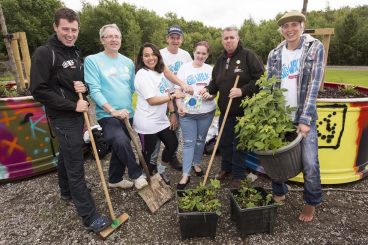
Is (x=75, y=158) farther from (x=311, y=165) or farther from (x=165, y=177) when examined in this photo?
(x=311, y=165)

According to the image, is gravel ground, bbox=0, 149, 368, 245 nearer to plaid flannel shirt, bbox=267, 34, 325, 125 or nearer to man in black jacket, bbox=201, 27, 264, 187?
man in black jacket, bbox=201, 27, 264, 187

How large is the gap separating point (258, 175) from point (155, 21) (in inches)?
1842

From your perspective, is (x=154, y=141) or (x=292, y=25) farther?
(x=154, y=141)

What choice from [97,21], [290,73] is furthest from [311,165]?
[97,21]

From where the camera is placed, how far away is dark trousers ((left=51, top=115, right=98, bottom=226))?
296cm

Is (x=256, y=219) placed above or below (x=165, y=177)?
above

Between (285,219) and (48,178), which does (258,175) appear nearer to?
(285,219)

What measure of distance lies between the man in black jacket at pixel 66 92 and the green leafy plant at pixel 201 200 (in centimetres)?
91

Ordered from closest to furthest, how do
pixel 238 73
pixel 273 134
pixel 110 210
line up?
1. pixel 273 134
2. pixel 110 210
3. pixel 238 73

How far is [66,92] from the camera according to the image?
2.99m

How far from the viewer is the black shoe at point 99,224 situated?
305 cm

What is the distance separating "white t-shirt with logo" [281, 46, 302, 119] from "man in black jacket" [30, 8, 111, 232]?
222 cm

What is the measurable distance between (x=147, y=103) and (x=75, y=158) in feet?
3.71

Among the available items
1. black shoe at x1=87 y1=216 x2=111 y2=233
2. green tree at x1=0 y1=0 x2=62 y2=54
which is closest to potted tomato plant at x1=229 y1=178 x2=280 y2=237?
black shoe at x1=87 y1=216 x2=111 y2=233
